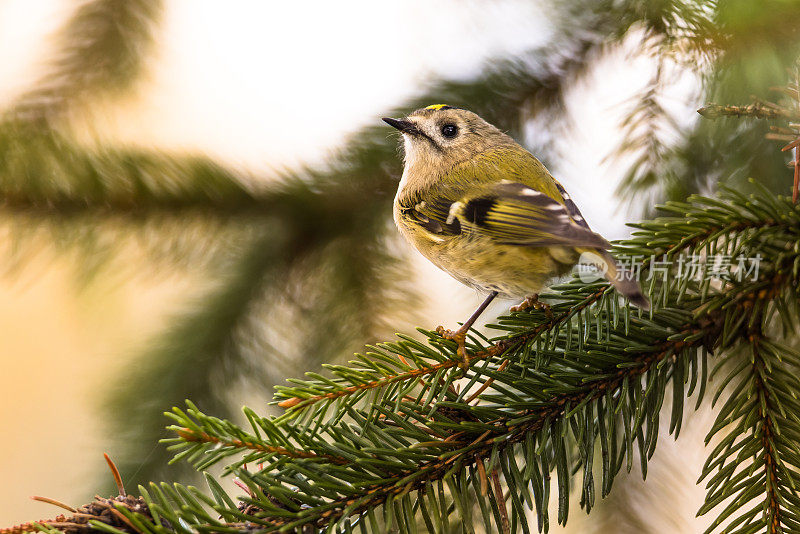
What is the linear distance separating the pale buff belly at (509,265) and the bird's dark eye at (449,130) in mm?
269

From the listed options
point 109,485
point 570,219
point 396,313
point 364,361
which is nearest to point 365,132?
point 396,313

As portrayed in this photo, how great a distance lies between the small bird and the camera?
0.77 metres

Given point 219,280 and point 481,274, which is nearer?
point 481,274

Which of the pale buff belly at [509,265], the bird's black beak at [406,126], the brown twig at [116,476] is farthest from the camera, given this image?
the bird's black beak at [406,126]

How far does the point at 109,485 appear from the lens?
0.87m

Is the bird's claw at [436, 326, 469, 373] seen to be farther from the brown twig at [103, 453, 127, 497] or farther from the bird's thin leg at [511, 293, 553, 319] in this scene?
the brown twig at [103, 453, 127, 497]

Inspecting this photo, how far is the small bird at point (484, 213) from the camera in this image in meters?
0.77

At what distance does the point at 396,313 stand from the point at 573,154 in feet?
1.29

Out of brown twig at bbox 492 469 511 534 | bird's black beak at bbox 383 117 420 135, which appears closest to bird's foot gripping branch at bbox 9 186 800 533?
brown twig at bbox 492 469 511 534

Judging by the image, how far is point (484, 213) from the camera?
875mm

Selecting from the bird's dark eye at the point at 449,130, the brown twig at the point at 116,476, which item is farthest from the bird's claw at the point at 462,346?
the bird's dark eye at the point at 449,130

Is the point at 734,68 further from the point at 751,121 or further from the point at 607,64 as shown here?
the point at 607,64

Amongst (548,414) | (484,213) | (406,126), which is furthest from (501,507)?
(406,126)

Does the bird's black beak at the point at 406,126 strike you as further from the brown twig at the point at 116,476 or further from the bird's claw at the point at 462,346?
the brown twig at the point at 116,476
